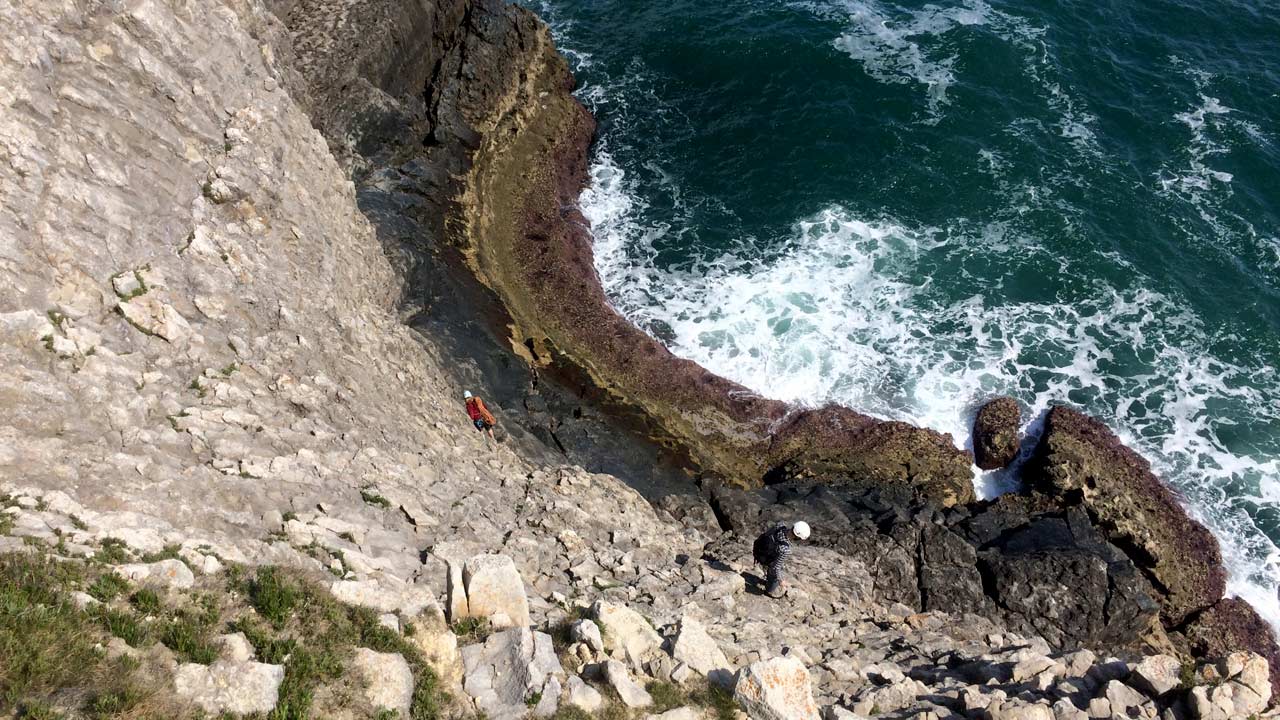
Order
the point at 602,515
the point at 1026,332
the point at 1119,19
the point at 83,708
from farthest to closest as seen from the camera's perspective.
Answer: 1. the point at 1119,19
2. the point at 1026,332
3. the point at 602,515
4. the point at 83,708

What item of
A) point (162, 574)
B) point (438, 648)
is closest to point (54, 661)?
point (162, 574)

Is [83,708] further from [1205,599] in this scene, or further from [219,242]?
[1205,599]

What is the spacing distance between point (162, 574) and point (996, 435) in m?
31.4

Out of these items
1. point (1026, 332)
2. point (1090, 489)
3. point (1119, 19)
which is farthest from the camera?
point (1119, 19)


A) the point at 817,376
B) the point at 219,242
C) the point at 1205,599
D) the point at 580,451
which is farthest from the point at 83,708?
the point at 1205,599

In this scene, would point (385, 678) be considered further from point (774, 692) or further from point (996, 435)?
point (996, 435)

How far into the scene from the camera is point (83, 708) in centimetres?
1060

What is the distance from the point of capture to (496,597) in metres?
15.5

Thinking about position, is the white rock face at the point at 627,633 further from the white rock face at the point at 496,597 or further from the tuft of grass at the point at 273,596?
the tuft of grass at the point at 273,596

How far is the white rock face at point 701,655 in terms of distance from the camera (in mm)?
15969

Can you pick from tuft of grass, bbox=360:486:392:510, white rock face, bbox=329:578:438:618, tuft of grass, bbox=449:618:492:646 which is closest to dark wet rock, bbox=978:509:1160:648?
tuft of grass, bbox=449:618:492:646

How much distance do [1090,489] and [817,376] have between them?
38.2ft

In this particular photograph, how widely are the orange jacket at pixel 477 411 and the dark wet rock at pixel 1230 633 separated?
25.9 meters

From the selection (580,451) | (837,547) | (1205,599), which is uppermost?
(580,451)
